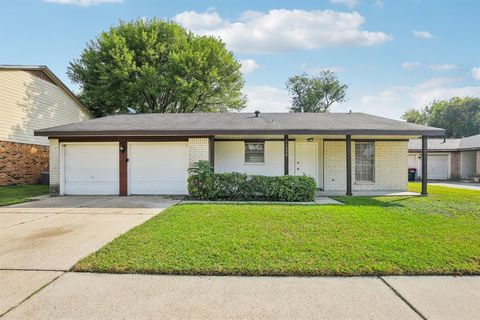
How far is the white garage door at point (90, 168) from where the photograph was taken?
1075 centimetres

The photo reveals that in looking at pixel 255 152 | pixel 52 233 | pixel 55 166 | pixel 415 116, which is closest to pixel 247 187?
pixel 255 152

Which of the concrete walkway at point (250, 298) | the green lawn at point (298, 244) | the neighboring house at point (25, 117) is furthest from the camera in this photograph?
the neighboring house at point (25, 117)

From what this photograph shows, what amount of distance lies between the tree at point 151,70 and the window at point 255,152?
12.4 m

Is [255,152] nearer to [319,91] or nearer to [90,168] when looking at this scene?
[90,168]

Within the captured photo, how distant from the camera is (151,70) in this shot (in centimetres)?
2173

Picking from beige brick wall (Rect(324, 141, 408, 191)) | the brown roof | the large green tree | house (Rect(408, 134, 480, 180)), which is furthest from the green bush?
the large green tree

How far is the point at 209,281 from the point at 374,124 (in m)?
9.62

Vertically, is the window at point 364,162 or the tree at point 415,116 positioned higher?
the tree at point 415,116

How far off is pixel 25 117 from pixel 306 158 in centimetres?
1504

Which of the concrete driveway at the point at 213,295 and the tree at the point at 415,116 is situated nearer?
the concrete driveway at the point at 213,295

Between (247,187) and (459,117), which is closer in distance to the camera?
(247,187)

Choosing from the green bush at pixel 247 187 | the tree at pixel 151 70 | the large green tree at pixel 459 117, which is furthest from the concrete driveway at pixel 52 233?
the large green tree at pixel 459 117

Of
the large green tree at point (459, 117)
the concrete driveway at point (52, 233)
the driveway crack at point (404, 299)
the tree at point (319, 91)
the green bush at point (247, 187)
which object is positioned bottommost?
the driveway crack at point (404, 299)

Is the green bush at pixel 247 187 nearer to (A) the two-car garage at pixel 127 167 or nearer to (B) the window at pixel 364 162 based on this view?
(A) the two-car garage at pixel 127 167
